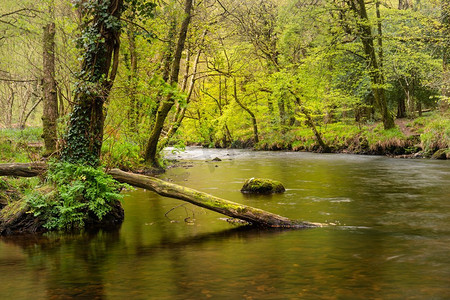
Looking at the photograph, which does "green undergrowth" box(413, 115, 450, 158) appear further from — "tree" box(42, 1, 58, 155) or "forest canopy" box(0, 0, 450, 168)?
"tree" box(42, 1, 58, 155)

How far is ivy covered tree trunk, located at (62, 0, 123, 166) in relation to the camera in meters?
9.09

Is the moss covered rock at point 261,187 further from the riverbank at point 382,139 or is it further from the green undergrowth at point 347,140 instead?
the green undergrowth at point 347,140

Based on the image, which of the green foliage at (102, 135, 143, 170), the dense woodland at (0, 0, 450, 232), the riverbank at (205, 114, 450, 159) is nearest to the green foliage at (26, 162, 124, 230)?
the dense woodland at (0, 0, 450, 232)

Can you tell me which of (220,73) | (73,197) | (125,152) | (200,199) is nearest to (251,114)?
(220,73)

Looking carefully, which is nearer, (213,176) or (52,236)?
(52,236)

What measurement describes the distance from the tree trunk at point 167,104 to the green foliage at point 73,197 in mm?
5244

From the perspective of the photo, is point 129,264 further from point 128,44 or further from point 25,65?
point 25,65

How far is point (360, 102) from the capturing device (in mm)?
30484

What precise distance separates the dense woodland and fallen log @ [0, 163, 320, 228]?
41 cm

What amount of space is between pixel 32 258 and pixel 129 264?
5.73ft

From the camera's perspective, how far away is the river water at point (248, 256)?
5.20m

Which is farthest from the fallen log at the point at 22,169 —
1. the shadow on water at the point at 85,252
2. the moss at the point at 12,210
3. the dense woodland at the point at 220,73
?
the shadow on water at the point at 85,252

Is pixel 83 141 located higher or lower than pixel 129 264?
higher

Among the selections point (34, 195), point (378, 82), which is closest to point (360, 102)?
point (378, 82)
